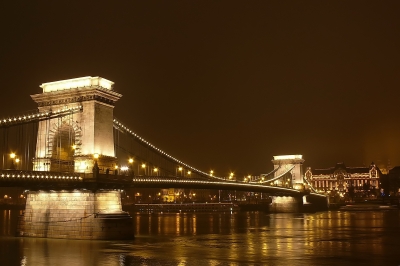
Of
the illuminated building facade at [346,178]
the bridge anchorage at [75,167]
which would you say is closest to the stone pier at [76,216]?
the bridge anchorage at [75,167]

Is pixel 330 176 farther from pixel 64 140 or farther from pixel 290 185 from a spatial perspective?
pixel 64 140

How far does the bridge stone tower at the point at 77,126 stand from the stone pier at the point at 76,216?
2.16 metres

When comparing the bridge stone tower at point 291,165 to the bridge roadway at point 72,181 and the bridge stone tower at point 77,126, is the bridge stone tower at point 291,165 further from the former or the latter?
the bridge stone tower at point 77,126

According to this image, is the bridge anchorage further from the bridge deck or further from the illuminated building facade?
the illuminated building facade

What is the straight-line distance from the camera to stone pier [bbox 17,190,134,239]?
114ft

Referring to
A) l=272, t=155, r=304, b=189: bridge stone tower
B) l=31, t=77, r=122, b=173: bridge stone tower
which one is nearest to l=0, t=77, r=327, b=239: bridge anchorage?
l=31, t=77, r=122, b=173: bridge stone tower

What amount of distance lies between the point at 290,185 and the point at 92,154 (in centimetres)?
7772

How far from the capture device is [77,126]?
37781 millimetres

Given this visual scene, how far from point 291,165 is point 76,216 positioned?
3249 inches

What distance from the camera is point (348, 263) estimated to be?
25266 mm

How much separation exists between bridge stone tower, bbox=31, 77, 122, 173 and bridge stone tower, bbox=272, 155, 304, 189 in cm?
7656

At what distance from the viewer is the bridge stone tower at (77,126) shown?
37281 mm

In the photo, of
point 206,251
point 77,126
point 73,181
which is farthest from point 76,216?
point 206,251

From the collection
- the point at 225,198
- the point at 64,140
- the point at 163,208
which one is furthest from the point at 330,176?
the point at 64,140
